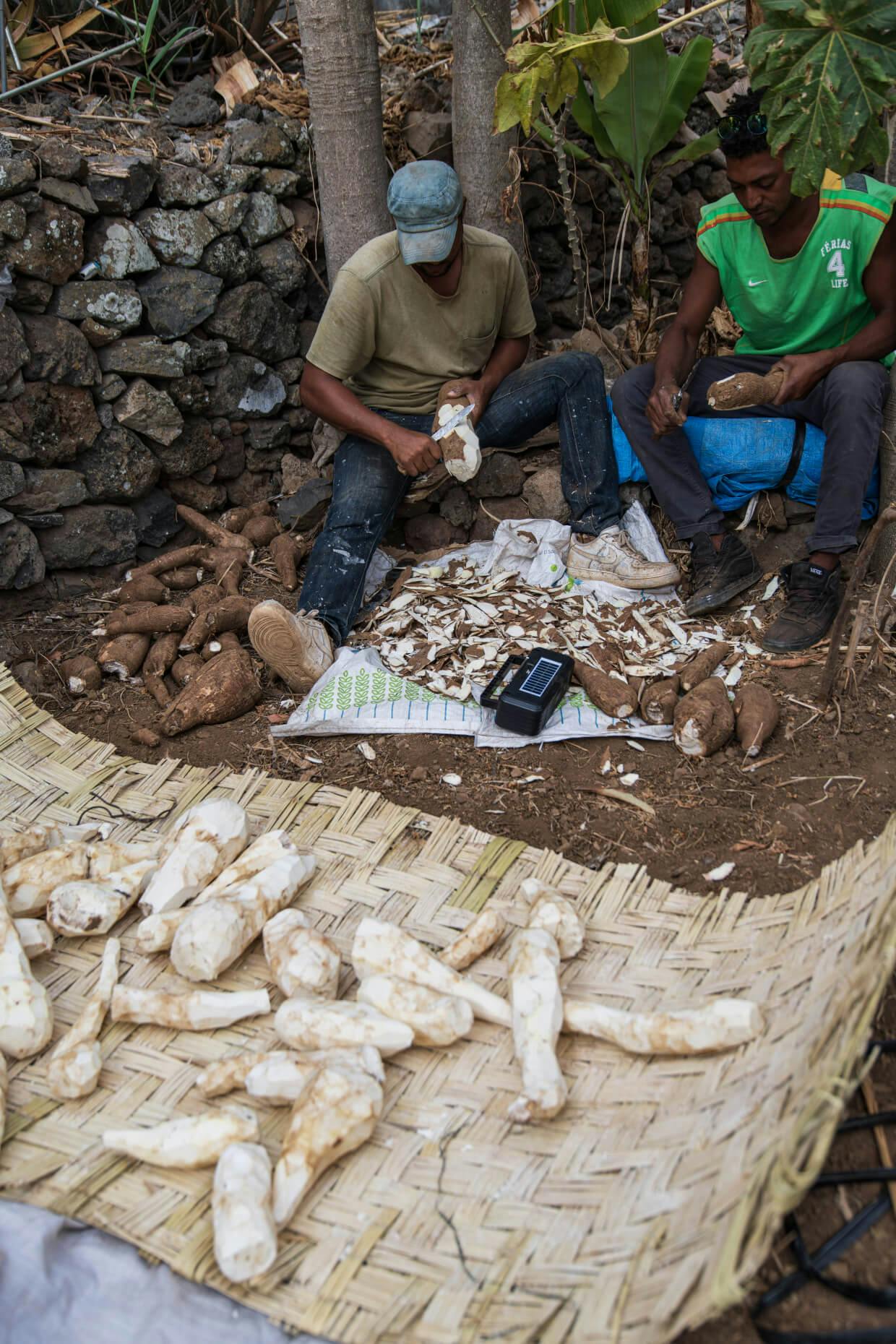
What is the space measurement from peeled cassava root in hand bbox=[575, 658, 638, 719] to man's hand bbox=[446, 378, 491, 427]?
41.6 inches

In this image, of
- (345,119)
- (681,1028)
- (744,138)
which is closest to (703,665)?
(681,1028)

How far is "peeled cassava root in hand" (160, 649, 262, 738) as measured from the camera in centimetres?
288

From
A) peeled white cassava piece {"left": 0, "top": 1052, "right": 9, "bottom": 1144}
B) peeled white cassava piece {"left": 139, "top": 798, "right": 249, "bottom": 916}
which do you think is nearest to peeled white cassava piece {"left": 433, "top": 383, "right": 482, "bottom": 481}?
peeled white cassava piece {"left": 139, "top": 798, "right": 249, "bottom": 916}

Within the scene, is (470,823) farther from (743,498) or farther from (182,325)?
(182,325)

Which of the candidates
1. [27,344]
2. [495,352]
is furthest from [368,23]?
[27,344]

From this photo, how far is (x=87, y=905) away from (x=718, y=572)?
→ 2.08m

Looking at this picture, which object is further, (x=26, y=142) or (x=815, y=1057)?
(x=26, y=142)

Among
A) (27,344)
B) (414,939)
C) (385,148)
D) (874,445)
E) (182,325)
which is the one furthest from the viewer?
(385,148)

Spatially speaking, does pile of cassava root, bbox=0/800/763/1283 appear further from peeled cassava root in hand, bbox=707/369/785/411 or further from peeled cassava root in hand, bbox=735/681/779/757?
peeled cassava root in hand, bbox=707/369/785/411

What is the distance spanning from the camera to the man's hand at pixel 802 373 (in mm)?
3105

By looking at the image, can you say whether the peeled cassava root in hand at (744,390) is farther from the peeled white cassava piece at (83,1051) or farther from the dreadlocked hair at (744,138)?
the peeled white cassava piece at (83,1051)

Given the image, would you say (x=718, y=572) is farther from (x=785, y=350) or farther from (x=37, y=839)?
(x=37, y=839)

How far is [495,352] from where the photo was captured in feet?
12.0

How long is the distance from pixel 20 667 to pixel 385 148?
96.9 inches
